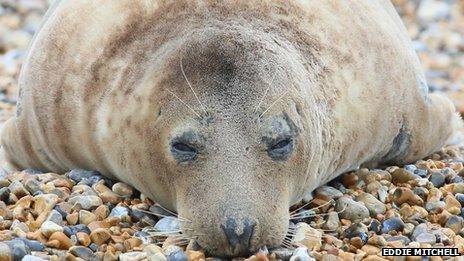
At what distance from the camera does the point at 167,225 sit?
4.35m

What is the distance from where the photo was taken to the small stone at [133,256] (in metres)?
4.00

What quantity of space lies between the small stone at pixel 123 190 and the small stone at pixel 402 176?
53.5 inches

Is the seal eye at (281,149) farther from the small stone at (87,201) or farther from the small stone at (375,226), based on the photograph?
the small stone at (87,201)

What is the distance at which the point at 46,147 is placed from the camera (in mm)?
5457

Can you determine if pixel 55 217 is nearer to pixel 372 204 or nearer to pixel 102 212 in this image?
pixel 102 212

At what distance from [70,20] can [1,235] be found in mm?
1552

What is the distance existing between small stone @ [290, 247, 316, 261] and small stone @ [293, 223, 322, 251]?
0.13 meters

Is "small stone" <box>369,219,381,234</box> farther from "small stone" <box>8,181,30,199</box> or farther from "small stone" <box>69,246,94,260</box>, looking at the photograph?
"small stone" <box>8,181,30,199</box>

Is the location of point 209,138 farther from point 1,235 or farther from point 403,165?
point 403,165

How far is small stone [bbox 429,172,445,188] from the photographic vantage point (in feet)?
16.7

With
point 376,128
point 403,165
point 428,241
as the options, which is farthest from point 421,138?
point 428,241

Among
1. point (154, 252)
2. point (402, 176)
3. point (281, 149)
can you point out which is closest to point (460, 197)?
point (402, 176)

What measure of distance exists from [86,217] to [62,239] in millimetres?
305

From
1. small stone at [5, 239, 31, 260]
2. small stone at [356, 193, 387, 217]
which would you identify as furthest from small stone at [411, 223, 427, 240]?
small stone at [5, 239, 31, 260]
